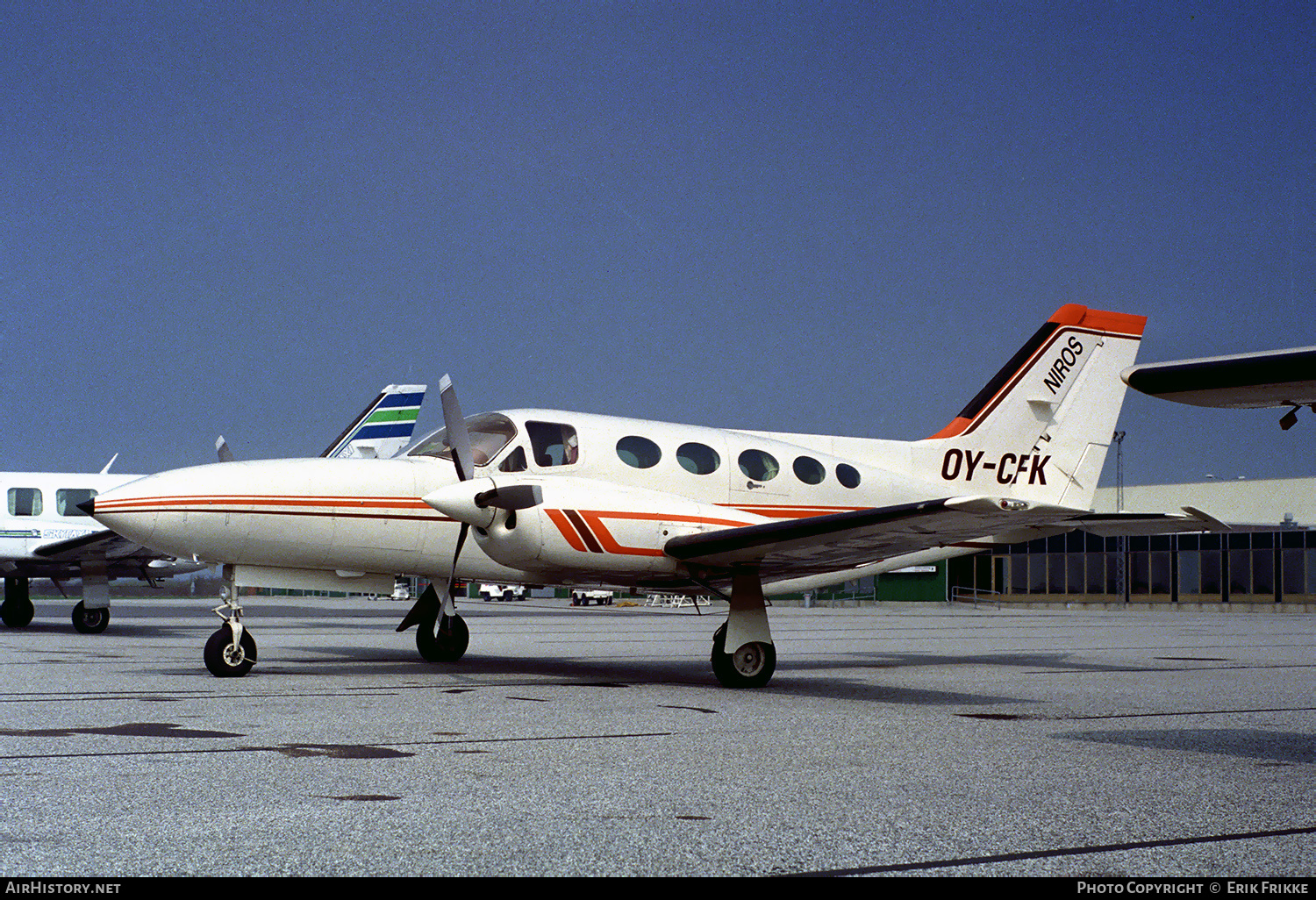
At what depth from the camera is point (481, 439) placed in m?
12.5

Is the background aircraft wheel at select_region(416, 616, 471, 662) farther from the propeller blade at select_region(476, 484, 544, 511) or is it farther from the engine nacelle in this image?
the propeller blade at select_region(476, 484, 544, 511)

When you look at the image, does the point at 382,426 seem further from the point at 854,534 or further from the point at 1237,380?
the point at 1237,380

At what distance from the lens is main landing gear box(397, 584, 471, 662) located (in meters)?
14.9

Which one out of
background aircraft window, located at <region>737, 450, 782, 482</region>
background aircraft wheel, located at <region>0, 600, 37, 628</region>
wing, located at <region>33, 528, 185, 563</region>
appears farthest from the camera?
background aircraft wheel, located at <region>0, 600, 37, 628</region>

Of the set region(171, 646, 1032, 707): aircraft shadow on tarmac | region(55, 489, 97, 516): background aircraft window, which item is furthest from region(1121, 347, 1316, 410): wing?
region(55, 489, 97, 516): background aircraft window

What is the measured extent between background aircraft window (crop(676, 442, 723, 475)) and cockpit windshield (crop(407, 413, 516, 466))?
6.65 ft

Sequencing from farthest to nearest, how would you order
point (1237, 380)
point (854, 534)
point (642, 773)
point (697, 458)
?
point (697, 458) → point (854, 534) → point (642, 773) → point (1237, 380)

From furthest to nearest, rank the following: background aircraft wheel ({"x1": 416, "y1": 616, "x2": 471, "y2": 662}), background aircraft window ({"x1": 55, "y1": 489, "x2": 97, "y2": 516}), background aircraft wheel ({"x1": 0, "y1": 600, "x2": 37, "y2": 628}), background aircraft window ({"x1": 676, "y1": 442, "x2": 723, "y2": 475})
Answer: background aircraft wheel ({"x1": 0, "y1": 600, "x2": 37, "y2": 628}) → background aircraft window ({"x1": 55, "y1": 489, "x2": 97, "y2": 516}) → background aircraft wheel ({"x1": 416, "y1": 616, "x2": 471, "y2": 662}) → background aircraft window ({"x1": 676, "y1": 442, "x2": 723, "y2": 475})

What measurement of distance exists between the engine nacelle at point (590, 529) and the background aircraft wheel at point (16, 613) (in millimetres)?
17655

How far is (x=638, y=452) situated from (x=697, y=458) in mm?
815

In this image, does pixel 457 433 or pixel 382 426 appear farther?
pixel 382 426

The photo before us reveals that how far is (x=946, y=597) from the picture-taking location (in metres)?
70.1

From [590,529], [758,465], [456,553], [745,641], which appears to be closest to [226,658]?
[456,553]
